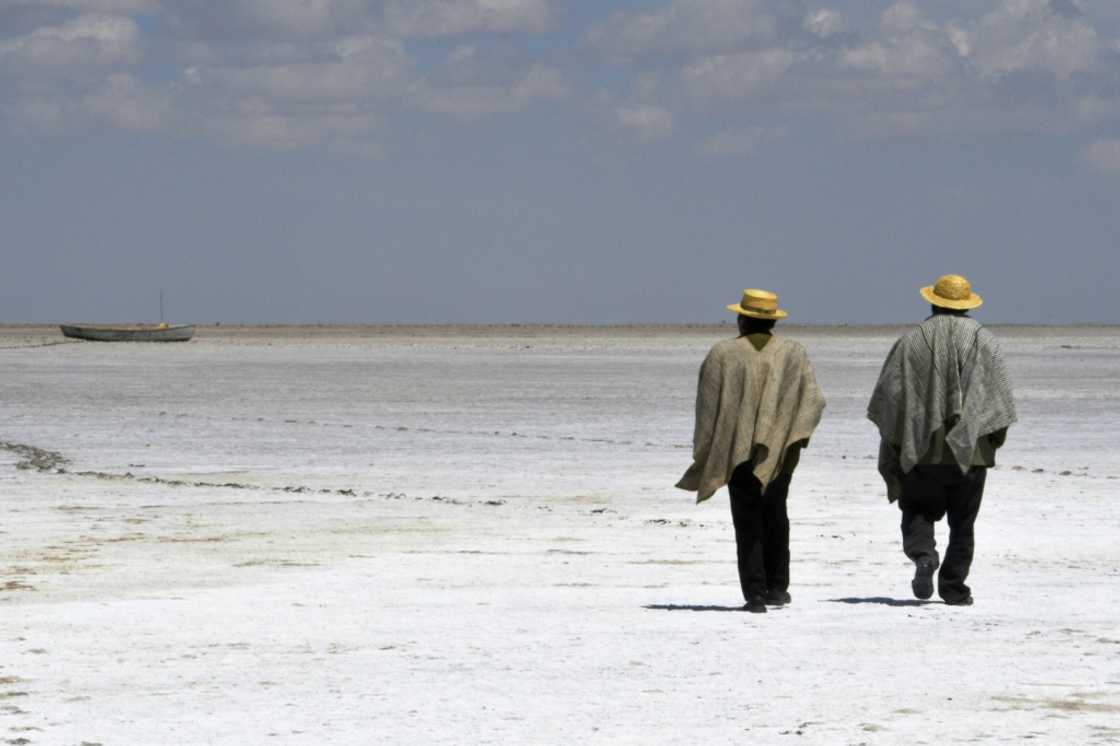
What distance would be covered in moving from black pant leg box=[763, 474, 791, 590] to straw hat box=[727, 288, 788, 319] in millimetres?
784

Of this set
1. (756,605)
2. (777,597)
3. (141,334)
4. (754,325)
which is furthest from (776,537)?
(141,334)

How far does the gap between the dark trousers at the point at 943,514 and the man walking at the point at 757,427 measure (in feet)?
1.99

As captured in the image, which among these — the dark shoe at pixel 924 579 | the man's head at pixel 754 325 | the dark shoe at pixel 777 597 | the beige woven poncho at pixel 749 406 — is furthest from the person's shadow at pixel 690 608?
the man's head at pixel 754 325

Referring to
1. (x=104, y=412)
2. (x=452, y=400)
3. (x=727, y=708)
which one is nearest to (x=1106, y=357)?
(x=452, y=400)

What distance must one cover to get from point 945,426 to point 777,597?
45.8 inches

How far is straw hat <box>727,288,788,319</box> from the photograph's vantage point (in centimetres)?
1067

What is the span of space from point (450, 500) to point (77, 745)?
398 inches

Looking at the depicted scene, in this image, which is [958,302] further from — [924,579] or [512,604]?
[512,604]

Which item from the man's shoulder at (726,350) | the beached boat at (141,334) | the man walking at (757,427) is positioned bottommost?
the beached boat at (141,334)

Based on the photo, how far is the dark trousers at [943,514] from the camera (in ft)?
34.9

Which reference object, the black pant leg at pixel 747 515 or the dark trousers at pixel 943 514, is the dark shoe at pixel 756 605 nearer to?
the black pant leg at pixel 747 515

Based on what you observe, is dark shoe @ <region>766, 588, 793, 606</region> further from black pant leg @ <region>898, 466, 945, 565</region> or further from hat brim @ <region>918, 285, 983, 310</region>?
hat brim @ <region>918, 285, 983, 310</region>

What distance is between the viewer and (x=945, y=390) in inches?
423

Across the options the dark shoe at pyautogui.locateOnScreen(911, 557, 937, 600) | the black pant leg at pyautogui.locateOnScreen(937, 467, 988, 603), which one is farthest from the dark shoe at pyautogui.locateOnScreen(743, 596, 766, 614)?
the black pant leg at pyautogui.locateOnScreen(937, 467, 988, 603)
